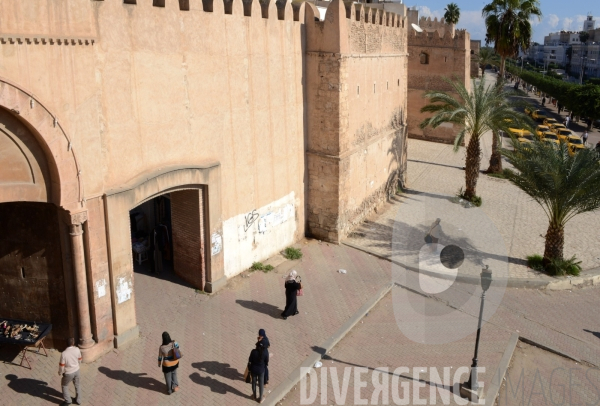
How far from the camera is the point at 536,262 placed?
1561 centimetres

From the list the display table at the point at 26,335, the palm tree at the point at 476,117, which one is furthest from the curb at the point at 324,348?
the palm tree at the point at 476,117

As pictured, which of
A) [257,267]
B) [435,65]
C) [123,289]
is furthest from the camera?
[435,65]

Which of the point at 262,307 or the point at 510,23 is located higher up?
the point at 510,23

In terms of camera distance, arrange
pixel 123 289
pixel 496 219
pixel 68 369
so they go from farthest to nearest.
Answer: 1. pixel 496 219
2. pixel 123 289
3. pixel 68 369

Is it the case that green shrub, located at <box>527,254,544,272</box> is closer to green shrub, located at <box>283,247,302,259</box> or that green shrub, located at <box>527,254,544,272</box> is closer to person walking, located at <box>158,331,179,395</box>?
green shrub, located at <box>283,247,302,259</box>

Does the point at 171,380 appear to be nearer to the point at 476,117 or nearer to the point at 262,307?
the point at 262,307

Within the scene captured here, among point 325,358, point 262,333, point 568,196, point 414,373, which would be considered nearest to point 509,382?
point 414,373

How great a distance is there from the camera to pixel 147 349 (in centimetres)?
1052

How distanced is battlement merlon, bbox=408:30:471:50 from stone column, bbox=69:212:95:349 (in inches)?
1013

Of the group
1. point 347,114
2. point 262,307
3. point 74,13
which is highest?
point 74,13

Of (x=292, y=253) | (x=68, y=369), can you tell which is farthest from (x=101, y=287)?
(x=292, y=253)

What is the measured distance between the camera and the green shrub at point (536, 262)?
15422 mm

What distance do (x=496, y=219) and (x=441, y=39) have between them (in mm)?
14949

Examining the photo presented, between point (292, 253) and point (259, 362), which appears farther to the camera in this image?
point (292, 253)
